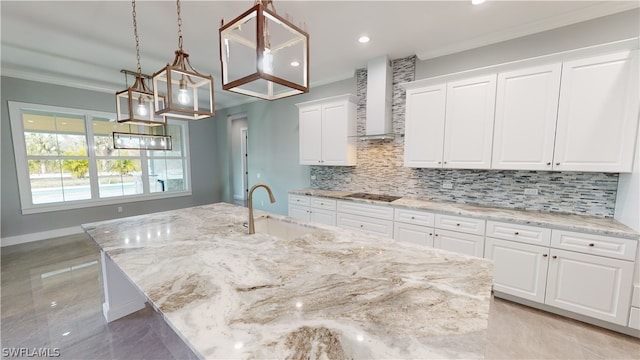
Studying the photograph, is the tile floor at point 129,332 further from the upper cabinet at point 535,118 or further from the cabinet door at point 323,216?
the cabinet door at point 323,216

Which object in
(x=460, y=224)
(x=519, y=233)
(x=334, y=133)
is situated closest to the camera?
(x=519, y=233)

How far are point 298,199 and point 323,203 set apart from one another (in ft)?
1.74

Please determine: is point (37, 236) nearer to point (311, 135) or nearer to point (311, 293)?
point (311, 135)

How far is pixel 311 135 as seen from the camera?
4059 mm

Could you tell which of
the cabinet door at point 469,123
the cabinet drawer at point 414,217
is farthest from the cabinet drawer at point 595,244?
the cabinet drawer at point 414,217

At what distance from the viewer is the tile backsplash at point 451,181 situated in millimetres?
2355

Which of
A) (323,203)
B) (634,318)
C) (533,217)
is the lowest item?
(634,318)

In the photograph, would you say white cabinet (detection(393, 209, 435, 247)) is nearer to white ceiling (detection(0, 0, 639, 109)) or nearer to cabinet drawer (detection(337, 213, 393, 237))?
cabinet drawer (detection(337, 213, 393, 237))

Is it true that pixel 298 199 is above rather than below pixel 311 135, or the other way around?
below

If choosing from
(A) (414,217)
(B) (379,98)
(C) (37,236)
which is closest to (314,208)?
(A) (414,217)

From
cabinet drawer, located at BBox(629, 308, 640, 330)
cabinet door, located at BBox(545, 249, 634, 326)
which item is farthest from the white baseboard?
cabinet drawer, located at BBox(629, 308, 640, 330)

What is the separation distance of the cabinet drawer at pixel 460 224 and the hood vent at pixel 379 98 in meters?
1.29

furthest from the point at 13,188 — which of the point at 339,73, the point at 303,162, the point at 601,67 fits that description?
the point at 601,67

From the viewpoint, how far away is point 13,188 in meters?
4.01
